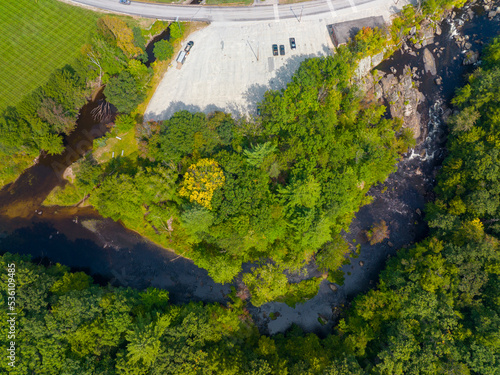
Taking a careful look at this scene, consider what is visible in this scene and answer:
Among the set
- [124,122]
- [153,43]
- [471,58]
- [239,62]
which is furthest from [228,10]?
[471,58]

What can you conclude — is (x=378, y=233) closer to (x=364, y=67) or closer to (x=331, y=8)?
(x=364, y=67)

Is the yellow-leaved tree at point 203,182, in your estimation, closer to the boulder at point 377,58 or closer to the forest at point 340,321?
the forest at point 340,321

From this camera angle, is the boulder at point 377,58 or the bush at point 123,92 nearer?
the bush at point 123,92

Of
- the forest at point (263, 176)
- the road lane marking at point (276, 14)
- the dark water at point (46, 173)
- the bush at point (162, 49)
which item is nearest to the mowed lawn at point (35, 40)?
the dark water at point (46, 173)

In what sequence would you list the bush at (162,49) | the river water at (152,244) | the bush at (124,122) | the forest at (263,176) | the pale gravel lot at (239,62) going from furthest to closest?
the pale gravel lot at (239,62)
the bush at (162,49)
the bush at (124,122)
the river water at (152,244)
the forest at (263,176)

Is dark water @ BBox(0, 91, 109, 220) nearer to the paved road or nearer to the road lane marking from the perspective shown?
the paved road

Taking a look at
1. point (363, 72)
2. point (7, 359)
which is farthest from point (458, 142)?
point (7, 359)
